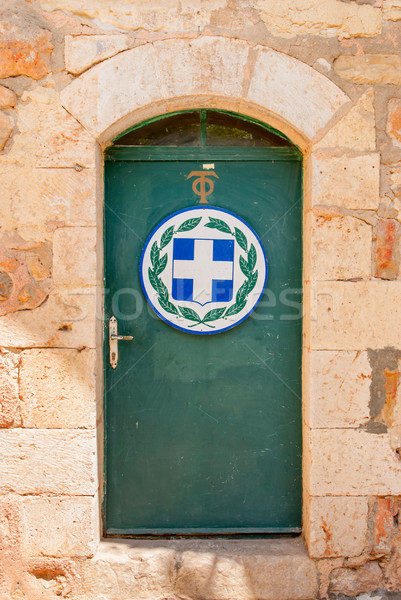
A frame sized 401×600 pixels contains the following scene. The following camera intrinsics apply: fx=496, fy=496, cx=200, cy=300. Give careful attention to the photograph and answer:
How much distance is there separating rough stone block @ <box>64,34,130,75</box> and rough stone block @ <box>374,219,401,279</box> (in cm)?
156

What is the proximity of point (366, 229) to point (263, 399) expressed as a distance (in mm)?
1028

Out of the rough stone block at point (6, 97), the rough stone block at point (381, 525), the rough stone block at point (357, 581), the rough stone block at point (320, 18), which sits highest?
the rough stone block at point (320, 18)

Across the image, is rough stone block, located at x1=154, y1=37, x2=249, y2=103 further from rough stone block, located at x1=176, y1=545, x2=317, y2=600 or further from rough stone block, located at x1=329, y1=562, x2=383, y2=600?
rough stone block, located at x1=329, y1=562, x2=383, y2=600

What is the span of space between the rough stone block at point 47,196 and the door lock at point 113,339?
0.54 metres

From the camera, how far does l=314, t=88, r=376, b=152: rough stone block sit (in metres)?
2.46

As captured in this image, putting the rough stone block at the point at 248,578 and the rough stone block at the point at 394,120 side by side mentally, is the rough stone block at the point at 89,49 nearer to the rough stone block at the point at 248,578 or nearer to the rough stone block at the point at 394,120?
the rough stone block at the point at 394,120

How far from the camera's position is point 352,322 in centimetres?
247

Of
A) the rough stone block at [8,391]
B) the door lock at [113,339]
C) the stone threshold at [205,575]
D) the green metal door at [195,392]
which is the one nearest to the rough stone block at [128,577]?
the stone threshold at [205,575]

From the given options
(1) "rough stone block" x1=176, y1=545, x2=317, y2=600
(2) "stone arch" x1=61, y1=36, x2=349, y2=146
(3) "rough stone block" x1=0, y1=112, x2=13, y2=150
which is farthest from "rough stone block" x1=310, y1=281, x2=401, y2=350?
(3) "rough stone block" x1=0, y1=112, x2=13, y2=150

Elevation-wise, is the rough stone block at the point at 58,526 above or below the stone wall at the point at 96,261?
below

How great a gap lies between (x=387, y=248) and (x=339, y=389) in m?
0.75

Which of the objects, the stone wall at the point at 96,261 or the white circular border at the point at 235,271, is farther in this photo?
the white circular border at the point at 235,271

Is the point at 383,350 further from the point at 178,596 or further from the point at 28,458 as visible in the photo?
the point at 28,458

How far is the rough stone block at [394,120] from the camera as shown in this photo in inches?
97.2
